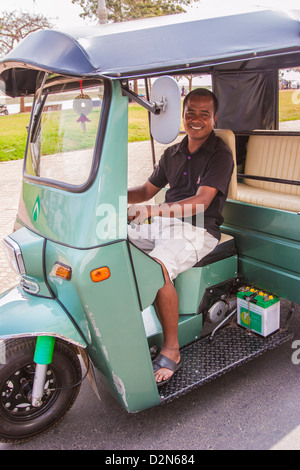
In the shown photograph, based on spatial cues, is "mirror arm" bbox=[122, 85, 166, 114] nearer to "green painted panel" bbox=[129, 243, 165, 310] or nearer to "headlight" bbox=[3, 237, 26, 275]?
"green painted panel" bbox=[129, 243, 165, 310]

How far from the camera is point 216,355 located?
2.70 m

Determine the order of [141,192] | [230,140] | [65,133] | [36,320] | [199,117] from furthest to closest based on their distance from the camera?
1. [141,192]
2. [230,140]
3. [199,117]
4. [65,133]
5. [36,320]

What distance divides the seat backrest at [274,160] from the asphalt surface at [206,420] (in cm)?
167

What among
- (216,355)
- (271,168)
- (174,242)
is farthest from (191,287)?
(271,168)

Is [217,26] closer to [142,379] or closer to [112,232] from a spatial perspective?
[112,232]

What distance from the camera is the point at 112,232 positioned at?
2.04 metres

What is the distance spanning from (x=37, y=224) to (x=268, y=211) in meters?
1.57

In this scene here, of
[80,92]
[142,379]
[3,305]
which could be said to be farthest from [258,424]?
[80,92]

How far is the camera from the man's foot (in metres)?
2.44

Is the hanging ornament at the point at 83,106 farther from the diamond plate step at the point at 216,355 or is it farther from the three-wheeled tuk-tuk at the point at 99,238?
the diamond plate step at the point at 216,355

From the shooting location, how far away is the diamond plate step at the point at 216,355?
2447mm

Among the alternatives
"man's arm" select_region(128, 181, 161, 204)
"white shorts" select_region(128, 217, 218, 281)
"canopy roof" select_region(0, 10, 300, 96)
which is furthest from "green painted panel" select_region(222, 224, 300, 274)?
"canopy roof" select_region(0, 10, 300, 96)

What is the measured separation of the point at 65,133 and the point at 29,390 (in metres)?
1.41

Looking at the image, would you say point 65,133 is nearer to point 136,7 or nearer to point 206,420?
point 206,420
